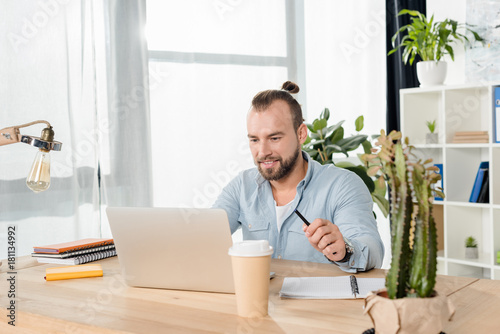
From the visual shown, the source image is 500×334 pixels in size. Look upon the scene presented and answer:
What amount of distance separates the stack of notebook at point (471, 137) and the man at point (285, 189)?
5.14ft

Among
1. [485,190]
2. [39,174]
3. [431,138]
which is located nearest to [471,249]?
[485,190]

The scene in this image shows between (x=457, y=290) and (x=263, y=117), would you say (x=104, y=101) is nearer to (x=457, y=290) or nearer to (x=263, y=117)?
(x=263, y=117)

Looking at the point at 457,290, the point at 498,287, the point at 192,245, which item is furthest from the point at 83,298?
the point at 498,287

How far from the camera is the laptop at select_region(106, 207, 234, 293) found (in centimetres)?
130

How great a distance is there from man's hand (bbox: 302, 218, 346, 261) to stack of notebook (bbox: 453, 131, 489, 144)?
220 centimetres

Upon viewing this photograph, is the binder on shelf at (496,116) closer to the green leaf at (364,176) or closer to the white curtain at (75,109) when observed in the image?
the green leaf at (364,176)

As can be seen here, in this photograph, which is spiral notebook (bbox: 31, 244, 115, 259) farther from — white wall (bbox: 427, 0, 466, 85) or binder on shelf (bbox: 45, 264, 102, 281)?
white wall (bbox: 427, 0, 466, 85)

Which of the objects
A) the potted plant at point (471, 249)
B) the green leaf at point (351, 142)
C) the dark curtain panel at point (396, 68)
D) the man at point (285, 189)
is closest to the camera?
the man at point (285, 189)

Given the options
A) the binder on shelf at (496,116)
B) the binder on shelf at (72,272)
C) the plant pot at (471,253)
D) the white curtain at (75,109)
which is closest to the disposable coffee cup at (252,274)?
the binder on shelf at (72,272)

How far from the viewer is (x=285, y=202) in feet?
7.27

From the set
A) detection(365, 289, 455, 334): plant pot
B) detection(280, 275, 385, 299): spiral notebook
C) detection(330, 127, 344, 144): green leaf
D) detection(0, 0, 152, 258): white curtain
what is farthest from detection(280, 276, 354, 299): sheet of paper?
detection(330, 127, 344, 144): green leaf

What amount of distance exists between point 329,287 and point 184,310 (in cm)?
36

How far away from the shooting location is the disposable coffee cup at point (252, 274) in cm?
110

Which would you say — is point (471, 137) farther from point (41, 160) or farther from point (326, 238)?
point (41, 160)
